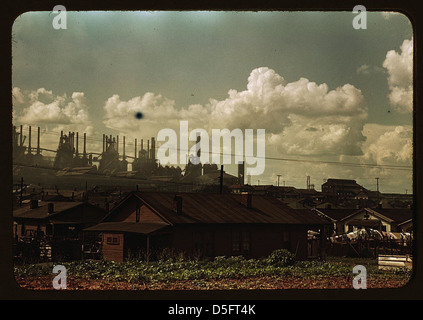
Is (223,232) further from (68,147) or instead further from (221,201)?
(68,147)

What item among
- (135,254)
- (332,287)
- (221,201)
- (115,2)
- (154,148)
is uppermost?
(115,2)

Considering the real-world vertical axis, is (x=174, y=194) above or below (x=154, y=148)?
below

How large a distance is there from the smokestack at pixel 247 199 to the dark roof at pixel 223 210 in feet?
0.16

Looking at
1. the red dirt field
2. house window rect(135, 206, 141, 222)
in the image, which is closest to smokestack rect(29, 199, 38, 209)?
the red dirt field

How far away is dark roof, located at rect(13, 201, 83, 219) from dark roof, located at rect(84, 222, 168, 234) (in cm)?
49

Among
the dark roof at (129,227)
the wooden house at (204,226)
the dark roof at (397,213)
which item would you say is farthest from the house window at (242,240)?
the dark roof at (397,213)

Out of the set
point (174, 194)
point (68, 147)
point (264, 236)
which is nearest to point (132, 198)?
point (174, 194)

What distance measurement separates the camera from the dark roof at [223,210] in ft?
25.6

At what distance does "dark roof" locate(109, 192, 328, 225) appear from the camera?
779 centimetres

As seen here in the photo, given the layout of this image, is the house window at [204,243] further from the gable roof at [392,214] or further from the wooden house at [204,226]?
the gable roof at [392,214]

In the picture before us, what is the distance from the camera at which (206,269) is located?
26.3 ft

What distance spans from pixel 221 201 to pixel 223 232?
48 centimetres

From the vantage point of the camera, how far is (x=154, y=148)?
7.70 m

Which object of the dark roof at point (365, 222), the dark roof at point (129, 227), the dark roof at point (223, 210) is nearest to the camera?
the dark roof at point (129, 227)
